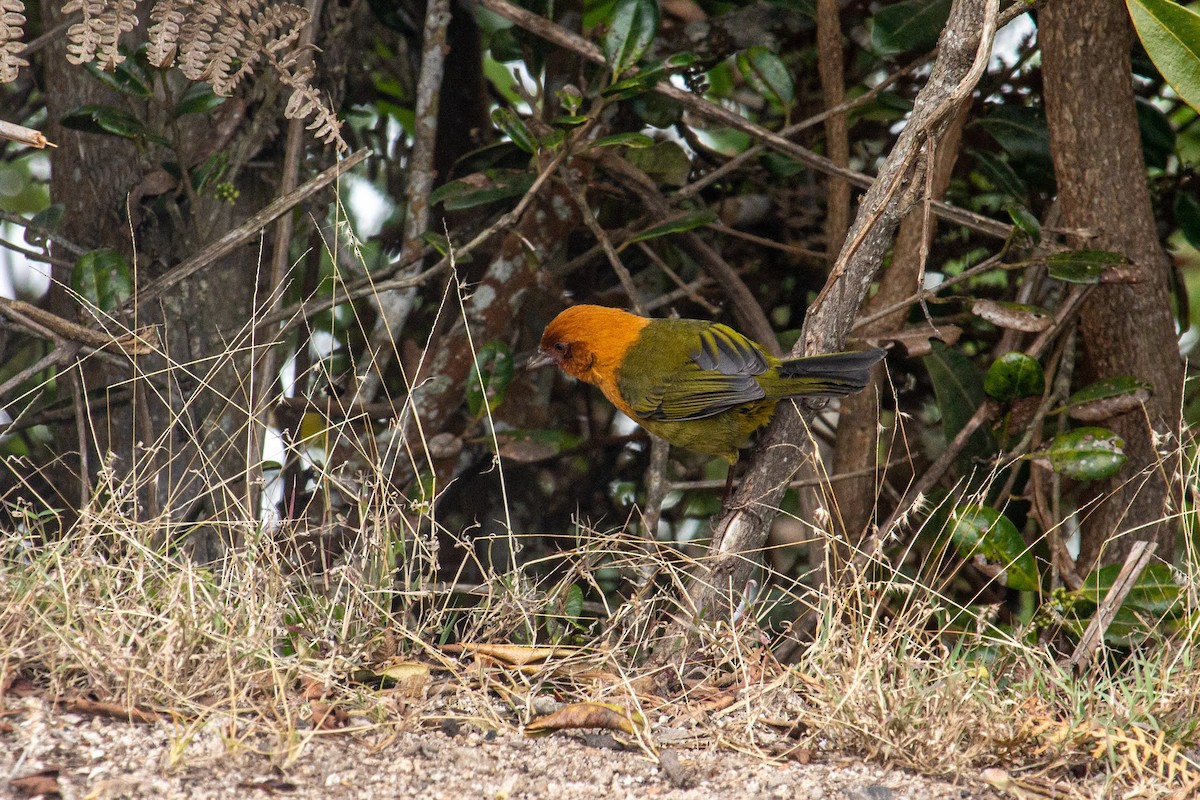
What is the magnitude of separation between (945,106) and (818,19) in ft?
4.82

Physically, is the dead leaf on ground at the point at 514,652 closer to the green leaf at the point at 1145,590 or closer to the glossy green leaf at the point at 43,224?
the green leaf at the point at 1145,590

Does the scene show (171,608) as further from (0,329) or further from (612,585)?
(612,585)

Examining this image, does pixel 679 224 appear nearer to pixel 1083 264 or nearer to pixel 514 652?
pixel 1083 264

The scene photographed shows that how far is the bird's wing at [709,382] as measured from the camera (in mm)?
3895

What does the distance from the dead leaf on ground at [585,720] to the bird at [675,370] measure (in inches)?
59.6

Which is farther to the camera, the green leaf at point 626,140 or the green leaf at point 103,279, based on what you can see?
the green leaf at point 626,140

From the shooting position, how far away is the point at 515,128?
153 inches

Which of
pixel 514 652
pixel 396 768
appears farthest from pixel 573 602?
pixel 396 768

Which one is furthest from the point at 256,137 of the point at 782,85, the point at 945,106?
the point at 945,106

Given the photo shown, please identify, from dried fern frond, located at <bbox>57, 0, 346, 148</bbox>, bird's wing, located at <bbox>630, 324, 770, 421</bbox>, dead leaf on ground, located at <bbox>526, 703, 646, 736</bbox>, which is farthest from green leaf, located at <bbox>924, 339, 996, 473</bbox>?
dried fern frond, located at <bbox>57, 0, 346, 148</bbox>

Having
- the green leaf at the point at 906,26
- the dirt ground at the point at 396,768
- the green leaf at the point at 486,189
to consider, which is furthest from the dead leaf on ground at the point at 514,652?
the green leaf at the point at 906,26

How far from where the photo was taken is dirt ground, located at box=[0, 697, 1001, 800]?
82.2 inches

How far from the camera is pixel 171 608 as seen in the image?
2.41 metres

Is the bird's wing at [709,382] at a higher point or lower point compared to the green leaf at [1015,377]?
lower
